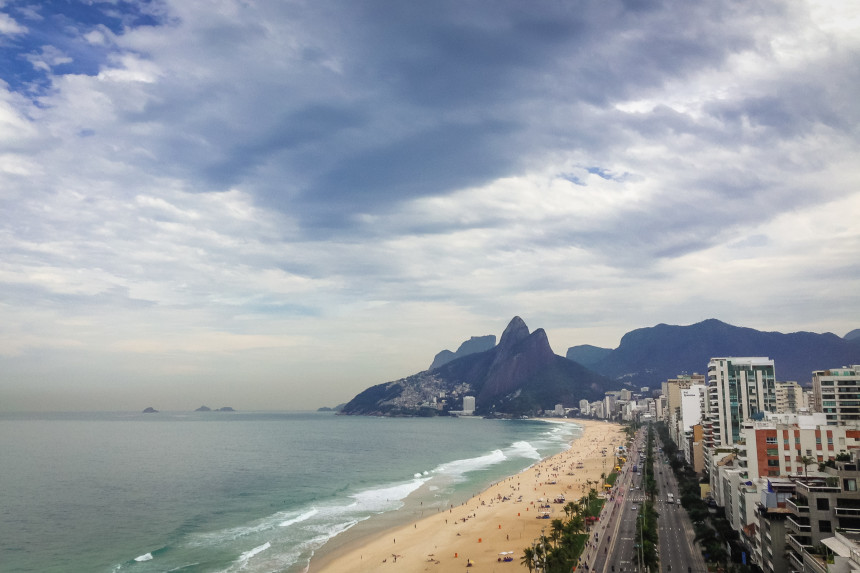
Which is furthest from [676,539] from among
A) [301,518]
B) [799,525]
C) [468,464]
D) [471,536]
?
[468,464]

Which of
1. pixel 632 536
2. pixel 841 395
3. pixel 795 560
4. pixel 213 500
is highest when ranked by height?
pixel 841 395

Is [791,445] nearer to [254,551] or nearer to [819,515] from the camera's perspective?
[819,515]

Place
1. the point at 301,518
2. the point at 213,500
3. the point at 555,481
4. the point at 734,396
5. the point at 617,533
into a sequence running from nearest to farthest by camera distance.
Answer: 1. the point at 617,533
2. the point at 301,518
3. the point at 213,500
4. the point at 734,396
5. the point at 555,481

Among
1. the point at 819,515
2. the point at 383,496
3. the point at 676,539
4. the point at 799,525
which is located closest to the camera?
the point at 819,515

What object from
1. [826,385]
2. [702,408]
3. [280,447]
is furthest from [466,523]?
[280,447]

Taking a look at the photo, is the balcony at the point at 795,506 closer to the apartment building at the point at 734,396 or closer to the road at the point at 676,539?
the road at the point at 676,539

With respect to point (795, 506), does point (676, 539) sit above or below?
below

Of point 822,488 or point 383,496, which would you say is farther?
point 383,496
